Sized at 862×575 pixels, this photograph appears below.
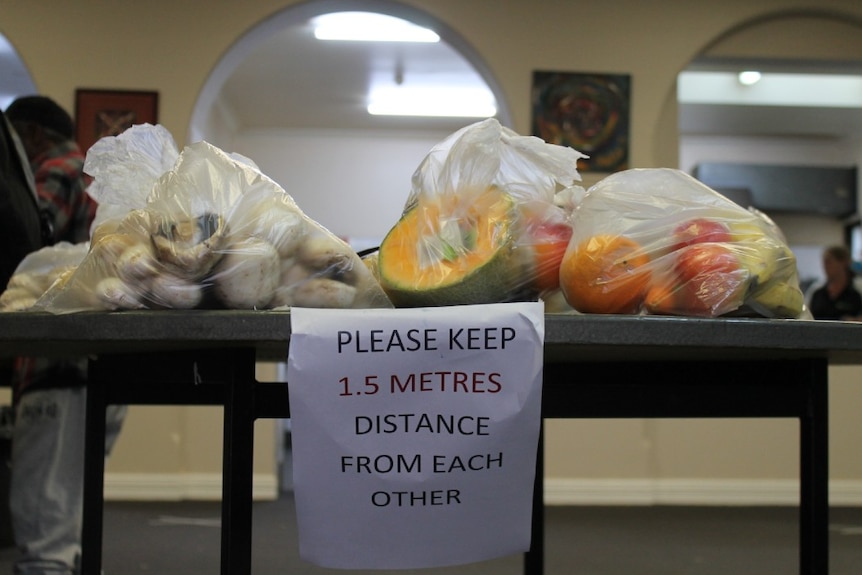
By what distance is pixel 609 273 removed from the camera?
0.87 m

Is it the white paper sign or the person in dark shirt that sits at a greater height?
the person in dark shirt

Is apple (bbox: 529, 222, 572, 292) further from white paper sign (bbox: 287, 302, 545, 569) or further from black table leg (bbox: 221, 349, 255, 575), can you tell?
black table leg (bbox: 221, 349, 255, 575)

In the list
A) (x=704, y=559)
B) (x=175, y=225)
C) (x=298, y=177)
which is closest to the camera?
(x=175, y=225)

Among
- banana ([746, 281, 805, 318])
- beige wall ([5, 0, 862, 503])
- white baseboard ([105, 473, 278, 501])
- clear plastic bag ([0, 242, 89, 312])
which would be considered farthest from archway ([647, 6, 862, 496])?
banana ([746, 281, 805, 318])

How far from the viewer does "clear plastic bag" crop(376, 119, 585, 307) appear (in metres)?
0.88

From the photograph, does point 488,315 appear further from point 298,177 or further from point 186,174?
point 298,177

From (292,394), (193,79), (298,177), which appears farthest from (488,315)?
(298,177)

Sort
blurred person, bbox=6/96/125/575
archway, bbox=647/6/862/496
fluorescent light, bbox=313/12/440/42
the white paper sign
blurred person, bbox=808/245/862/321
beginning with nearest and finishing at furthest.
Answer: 1. the white paper sign
2. blurred person, bbox=6/96/125/575
3. archway, bbox=647/6/862/496
4. blurred person, bbox=808/245/862/321
5. fluorescent light, bbox=313/12/440/42

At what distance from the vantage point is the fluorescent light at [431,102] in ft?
22.4

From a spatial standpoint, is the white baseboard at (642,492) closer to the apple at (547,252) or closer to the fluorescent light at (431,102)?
the fluorescent light at (431,102)

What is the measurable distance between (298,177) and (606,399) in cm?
722

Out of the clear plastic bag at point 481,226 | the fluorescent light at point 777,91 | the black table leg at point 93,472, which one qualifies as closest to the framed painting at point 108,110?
the black table leg at point 93,472

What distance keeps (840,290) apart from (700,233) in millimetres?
4326

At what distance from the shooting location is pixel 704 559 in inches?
117
